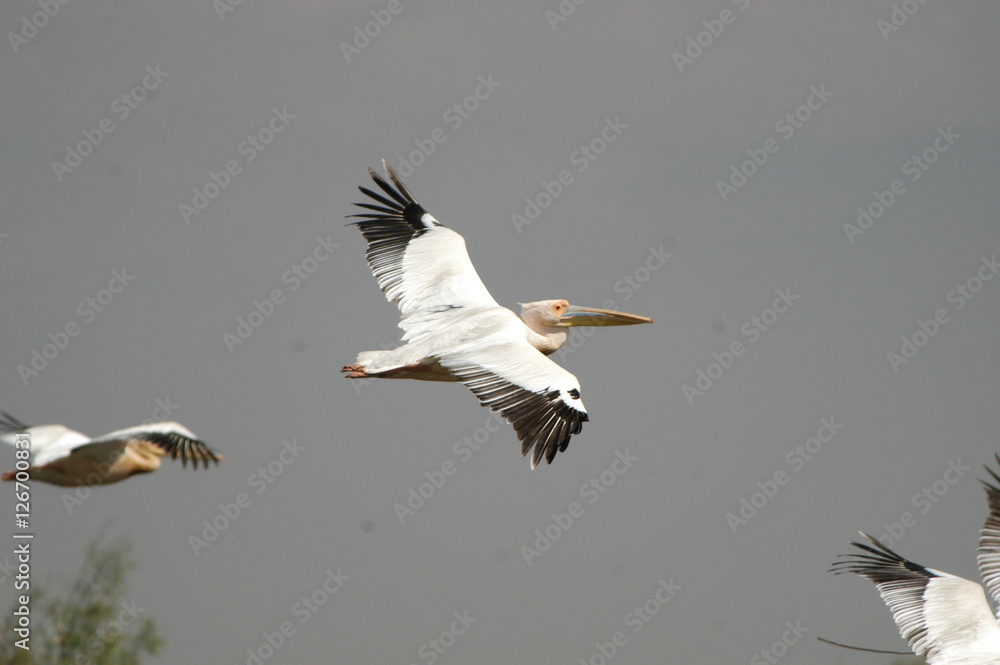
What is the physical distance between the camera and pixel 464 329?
885 cm

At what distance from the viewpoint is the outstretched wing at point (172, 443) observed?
271 inches

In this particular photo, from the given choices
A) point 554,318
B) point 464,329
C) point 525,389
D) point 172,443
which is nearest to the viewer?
point 172,443

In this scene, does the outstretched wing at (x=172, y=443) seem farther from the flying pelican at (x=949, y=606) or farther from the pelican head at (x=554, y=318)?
the flying pelican at (x=949, y=606)

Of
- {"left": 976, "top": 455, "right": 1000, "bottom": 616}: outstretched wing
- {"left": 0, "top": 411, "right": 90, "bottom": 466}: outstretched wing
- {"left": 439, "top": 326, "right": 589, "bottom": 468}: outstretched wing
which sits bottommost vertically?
{"left": 0, "top": 411, "right": 90, "bottom": 466}: outstretched wing

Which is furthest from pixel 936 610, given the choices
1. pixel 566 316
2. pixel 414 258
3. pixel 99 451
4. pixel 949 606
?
pixel 99 451

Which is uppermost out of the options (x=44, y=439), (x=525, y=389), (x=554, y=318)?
(x=554, y=318)

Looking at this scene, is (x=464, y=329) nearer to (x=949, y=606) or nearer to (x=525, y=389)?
(x=525, y=389)

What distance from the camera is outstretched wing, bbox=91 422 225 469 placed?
22.6 feet

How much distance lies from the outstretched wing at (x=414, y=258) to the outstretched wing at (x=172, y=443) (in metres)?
2.75

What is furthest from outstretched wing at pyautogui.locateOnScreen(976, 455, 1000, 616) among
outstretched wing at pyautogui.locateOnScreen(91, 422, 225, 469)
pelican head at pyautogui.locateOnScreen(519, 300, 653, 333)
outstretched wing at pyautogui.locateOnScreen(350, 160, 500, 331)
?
outstretched wing at pyautogui.locateOnScreen(91, 422, 225, 469)

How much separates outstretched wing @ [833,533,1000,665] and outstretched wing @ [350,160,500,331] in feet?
14.4

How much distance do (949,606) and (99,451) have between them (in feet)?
22.5

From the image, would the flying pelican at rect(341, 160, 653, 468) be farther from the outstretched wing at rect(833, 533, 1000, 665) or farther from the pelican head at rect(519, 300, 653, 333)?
the outstretched wing at rect(833, 533, 1000, 665)

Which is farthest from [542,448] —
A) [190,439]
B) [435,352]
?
[190,439]
